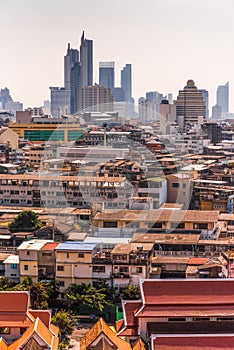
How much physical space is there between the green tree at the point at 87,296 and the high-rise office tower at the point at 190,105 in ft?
61.5

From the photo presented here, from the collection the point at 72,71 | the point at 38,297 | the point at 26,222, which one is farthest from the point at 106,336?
the point at 72,71

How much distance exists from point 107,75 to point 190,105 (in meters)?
12.3

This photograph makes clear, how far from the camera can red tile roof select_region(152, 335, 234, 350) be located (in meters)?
4.31

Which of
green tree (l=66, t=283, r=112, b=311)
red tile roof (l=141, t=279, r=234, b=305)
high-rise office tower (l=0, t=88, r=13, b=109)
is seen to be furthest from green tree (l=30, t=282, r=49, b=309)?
high-rise office tower (l=0, t=88, r=13, b=109)

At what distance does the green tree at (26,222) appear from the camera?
890 cm

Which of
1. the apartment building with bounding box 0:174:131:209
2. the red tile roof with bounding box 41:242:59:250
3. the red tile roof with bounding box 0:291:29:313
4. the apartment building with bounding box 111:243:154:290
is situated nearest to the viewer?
the red tile roof with bounding box 0:291:29:313

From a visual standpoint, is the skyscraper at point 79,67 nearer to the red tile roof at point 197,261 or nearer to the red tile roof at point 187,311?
the red tile roof at point 197,261

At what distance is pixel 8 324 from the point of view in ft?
16.1

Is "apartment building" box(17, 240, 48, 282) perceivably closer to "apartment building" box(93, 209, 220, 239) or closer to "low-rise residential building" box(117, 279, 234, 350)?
"apartment building" box(93, 209, 220, 239)

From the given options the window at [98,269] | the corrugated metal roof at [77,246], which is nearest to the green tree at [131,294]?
the window at [98,269]

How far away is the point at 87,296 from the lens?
6.11m

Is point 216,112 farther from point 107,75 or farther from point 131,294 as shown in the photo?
point 131,294

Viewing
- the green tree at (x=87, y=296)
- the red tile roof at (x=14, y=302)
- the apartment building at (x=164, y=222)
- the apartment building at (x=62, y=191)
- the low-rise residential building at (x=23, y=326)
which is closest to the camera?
the low-rise residential building at (x=23, y=326)

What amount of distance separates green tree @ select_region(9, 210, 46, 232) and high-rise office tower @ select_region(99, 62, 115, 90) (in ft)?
89.8
